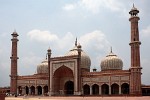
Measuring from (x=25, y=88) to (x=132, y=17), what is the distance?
57.2ft

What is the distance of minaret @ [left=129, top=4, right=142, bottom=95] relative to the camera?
30.2 meters

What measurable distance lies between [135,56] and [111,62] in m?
4.73

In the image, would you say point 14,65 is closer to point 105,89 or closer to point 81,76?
point 81,76

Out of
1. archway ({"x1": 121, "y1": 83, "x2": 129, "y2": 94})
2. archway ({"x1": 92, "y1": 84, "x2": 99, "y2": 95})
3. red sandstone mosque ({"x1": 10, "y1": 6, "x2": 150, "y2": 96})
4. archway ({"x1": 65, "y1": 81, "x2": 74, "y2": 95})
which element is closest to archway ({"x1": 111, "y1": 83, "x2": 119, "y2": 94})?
red sandstone mosque ({"x1": 10, "y1": 6, "x2": 150, "y2": 96})

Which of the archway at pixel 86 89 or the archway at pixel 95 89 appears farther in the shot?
the archway at pixel 86 89

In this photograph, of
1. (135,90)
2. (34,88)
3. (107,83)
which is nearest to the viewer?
(135,90)

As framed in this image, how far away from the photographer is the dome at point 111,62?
35.2m

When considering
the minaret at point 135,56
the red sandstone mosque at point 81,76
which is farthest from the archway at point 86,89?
the minaret at point 135,56

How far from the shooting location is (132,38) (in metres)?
31.8

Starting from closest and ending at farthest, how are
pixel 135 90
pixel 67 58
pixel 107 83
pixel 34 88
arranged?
pixel 135 90, pixel 107 83, pixel 67 58, pixel 34 88

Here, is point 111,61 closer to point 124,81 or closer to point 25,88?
point 124,81

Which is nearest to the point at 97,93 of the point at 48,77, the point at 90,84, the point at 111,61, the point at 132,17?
the point at 90,84

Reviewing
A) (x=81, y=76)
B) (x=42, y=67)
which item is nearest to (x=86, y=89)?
(x=81, y=76)

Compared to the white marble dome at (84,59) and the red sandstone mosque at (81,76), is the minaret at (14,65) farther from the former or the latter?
the white marble dome at (84,59)
